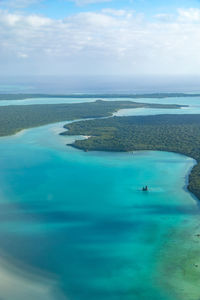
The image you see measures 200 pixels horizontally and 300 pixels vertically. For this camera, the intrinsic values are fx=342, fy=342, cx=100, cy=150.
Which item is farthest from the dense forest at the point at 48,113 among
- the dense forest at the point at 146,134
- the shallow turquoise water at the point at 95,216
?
the shallow turquoise water at the point at 95,216

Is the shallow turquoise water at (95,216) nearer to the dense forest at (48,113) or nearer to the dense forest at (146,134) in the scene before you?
the dense forest at (146,134)

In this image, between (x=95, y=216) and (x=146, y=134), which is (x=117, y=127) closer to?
(x=146, y=134)

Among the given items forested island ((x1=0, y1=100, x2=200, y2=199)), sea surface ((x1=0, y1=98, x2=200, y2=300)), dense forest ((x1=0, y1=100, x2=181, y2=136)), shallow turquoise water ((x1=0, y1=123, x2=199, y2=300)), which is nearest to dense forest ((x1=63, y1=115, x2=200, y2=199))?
forested island ((x1=0, y1=100, x2=200, y2=199))

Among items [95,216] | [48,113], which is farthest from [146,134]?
[48,113]

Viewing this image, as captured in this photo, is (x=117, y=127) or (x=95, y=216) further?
(x=117, y=127)

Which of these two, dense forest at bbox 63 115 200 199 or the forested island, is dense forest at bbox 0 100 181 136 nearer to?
the forested island
